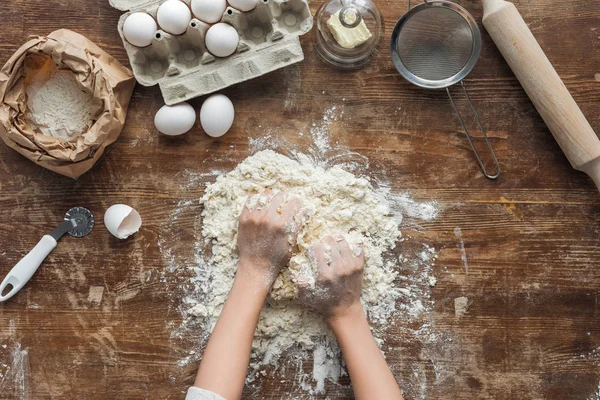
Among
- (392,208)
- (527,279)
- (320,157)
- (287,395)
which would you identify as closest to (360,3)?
(320,157)

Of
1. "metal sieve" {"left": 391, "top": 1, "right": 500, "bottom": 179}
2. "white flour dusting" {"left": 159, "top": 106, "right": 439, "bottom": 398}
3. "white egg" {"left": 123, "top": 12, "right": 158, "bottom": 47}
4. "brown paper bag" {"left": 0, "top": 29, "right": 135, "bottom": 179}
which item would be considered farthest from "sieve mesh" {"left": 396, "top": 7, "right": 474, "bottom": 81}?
"brown paper bag" {"left": 0, "top": 29, "right": 135, "bottom": 179}

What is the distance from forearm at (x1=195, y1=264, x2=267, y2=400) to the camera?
1.14 meters

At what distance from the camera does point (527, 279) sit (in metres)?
1.31

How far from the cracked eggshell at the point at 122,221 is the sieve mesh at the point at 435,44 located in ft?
2.50

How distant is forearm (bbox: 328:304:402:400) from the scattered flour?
29.9 inches

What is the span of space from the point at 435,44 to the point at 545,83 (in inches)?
10.8

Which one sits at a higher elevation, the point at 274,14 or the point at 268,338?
the point at 274,14

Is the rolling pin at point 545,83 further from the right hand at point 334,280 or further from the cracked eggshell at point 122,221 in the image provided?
the cracked eggshell at point 122,221

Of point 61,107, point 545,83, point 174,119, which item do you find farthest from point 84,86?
point 545,83

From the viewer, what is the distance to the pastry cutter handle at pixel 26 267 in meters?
1.26

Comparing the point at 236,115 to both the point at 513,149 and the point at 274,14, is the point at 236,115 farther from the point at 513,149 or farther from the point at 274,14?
the point at 513,149

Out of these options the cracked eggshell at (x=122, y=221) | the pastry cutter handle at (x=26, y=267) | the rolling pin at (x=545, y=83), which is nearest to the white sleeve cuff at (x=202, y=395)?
the cracked eggshell at (x=122, y=221)

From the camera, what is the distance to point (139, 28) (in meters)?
1.18

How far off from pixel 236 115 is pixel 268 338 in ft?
1.82
